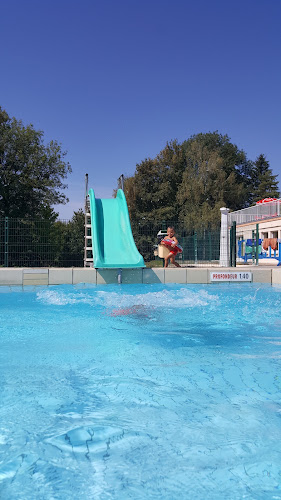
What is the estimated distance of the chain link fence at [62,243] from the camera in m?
11.4

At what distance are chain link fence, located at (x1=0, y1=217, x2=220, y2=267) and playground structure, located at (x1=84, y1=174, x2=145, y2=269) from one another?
0.83 m

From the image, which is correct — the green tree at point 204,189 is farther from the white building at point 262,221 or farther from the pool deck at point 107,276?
the pool deck at point 107,276

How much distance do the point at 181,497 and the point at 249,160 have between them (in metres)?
46.3

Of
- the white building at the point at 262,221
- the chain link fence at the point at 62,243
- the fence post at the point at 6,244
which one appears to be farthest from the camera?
the white building at the point at 262,221

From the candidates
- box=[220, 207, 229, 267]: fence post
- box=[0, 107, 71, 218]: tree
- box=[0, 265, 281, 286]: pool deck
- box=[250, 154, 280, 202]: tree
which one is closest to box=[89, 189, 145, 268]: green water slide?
box=[0, 265, 281, 286]: pool deck

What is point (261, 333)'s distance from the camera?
4566mm

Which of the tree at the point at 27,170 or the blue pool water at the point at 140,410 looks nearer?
the blue pool water at the point at 140,410

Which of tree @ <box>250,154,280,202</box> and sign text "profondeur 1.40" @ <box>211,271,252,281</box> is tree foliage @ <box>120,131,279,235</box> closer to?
tree @ <box>250,154,280,202</box>

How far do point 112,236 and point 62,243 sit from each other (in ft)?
8.85

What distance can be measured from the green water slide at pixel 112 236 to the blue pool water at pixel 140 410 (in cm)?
417

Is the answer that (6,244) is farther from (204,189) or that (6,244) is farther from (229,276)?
(204,189)

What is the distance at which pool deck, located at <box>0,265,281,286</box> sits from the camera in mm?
9023

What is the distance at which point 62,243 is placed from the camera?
495 inches

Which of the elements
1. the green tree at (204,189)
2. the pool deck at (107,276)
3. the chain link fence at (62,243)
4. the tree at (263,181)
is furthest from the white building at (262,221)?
the tree at (263,181)
